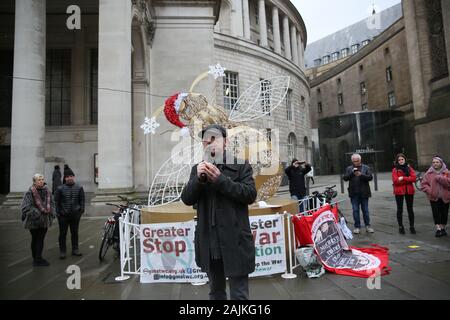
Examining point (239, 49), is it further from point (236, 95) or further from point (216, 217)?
point (216, 217)

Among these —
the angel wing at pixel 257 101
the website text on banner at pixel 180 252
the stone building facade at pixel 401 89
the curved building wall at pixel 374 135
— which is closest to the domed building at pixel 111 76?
the angel wing at pixel 257 101

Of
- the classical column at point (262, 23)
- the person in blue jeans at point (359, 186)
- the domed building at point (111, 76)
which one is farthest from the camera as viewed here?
the classical column at point (262, 23)

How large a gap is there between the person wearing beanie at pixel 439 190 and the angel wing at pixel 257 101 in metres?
4.19

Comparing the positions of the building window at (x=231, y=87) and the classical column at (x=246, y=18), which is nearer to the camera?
the building window at (x=231, y=87)

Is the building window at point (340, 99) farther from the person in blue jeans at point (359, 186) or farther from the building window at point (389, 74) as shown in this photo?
the person in blue jeans at point (359, 186)

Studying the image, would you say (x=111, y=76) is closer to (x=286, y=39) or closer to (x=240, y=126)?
(x=240, y=126)

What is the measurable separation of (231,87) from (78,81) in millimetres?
14973

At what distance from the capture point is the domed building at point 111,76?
1392cm

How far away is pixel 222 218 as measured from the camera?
2852mm

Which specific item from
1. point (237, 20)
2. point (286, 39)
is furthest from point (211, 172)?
point (286, 39)

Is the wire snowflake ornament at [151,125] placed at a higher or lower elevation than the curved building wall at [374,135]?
lower

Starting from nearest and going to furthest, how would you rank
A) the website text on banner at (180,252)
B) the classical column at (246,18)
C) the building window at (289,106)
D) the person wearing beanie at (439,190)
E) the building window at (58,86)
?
the website text on banner at (180,252)
the person wearing beanie at (439,190)
the building window at (58,86)
the classical column at (246,18)
the building window at (289,106)

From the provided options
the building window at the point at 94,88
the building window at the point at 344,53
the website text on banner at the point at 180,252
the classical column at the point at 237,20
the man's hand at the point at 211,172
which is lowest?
the website text on banner at the point at 180,252

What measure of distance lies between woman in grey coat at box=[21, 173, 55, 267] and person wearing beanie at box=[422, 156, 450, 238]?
8949 mm
